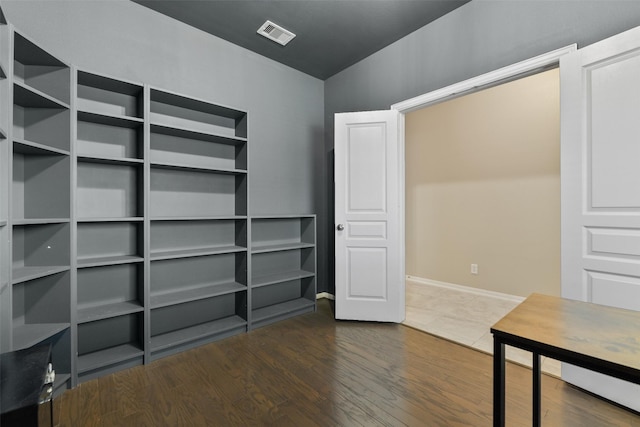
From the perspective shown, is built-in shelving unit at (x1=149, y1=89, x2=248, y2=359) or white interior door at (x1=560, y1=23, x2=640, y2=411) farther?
built-in shelving unit at (x1=149, y1=89, x2=248, y2=359)

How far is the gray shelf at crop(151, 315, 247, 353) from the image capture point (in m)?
2.30

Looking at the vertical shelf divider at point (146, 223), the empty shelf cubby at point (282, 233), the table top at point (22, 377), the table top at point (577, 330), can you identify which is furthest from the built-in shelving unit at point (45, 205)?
the table top at point (577, 330)

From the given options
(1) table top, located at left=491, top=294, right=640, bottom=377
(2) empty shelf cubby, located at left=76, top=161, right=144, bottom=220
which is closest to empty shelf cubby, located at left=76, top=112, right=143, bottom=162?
(2) empty shelf cubby, located at left=76, top=161, right=144, bottom=220

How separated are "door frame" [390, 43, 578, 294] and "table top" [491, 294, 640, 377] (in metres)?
1.67

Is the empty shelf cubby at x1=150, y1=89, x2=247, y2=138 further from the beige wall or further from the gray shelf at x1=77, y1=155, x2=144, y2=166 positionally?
the beige wall

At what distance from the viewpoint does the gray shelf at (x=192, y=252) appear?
230cm

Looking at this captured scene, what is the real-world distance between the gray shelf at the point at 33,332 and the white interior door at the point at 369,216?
2192 mm

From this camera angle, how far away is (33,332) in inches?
66.7

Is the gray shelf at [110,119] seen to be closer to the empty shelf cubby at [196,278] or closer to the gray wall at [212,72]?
the gray wall at [212,72]

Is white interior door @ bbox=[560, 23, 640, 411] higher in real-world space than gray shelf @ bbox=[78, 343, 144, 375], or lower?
higher

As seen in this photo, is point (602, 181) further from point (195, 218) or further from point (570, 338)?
point (195, 218)

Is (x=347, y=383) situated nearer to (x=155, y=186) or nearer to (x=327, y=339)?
(x=327, y=339)

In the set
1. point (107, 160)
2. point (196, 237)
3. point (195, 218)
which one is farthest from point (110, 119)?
point (196, 237)

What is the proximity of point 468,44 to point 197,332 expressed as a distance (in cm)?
338
